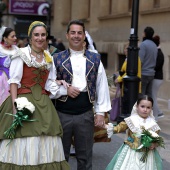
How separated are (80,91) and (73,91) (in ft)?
0.41

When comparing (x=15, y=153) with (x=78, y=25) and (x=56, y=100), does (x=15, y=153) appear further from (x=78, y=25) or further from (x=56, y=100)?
(x=78, y=25)

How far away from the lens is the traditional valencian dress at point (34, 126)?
17.2 ft

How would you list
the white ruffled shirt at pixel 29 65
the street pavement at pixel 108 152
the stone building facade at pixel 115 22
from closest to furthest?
the white ruffled shirt at pixel 29 65 → the street pavement at pixel 108 152 → the stone building facade at pixel 115 22

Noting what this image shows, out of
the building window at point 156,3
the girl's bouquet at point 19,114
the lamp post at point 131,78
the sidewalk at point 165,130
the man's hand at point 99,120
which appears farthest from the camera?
the building window at point 156,3

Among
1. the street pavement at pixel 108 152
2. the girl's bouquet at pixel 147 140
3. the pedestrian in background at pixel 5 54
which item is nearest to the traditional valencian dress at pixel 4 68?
the pedestrian in background at pixel 5 54

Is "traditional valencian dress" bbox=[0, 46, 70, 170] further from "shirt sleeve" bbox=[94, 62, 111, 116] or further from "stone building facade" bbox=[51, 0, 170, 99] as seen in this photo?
"stone building facade" bbox=[51, 0, 170, 99]

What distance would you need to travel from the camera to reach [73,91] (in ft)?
17.6

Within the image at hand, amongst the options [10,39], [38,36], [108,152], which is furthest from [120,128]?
[10,39]

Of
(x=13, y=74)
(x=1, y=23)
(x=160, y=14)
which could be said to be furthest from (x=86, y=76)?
(x=1, y=23)

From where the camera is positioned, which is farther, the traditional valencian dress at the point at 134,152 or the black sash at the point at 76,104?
the traditional valencian dress at the point at 134,152

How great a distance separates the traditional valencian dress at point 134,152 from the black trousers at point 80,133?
1.47ft

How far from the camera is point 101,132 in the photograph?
22.7 feet

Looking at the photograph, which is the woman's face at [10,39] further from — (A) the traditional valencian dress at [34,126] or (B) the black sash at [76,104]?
(B) the black sash at [76,104]

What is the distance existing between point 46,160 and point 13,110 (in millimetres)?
627
